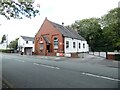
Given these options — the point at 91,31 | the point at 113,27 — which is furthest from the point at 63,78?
the point at 91,31

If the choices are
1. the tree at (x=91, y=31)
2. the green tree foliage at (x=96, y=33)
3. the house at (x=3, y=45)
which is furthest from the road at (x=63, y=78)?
the house at (x=3, y=45)

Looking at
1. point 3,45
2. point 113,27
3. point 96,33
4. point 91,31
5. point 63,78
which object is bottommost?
point 63,78

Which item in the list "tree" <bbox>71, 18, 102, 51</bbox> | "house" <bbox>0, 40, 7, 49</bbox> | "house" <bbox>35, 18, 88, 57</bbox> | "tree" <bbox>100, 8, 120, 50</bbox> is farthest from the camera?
"house" <bbox>0, 40, 7, 49</bbox>

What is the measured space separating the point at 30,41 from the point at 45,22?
36489mm

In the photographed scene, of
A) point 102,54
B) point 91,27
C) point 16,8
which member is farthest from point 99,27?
point 16,8

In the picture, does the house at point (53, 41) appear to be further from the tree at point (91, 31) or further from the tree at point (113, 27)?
the tree at point (91, 31)

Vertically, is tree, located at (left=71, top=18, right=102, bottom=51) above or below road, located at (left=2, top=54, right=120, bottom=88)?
above

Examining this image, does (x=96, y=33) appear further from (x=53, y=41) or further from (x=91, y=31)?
(x=53, y=41)

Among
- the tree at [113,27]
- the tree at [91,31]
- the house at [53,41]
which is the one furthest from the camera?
the tree at [91,31]

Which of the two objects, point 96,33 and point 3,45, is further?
point 3,45

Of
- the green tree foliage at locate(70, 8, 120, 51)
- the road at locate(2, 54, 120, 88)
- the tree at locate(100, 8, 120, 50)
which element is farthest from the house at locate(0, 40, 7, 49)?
the road at locate(2, 54, 120, 88)

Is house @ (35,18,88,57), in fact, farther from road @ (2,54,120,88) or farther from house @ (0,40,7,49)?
house @ (0,40,7,49)

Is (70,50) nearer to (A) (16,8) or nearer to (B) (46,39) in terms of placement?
(B) (46,39)

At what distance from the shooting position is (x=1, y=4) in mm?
11648
